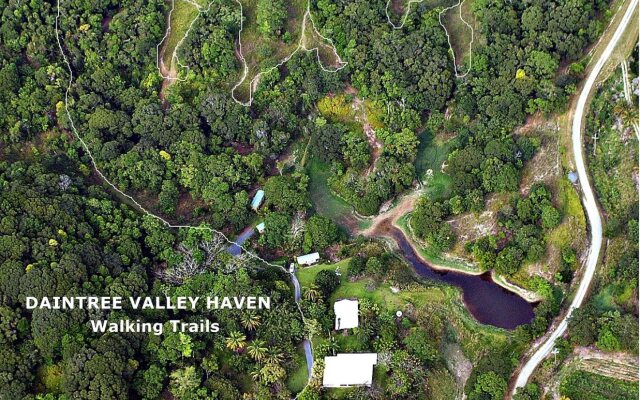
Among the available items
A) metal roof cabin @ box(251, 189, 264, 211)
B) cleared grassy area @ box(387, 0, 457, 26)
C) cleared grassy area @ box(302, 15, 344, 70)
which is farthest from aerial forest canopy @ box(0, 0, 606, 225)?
metal roof cabin @ box(251, 189, 264, 211)

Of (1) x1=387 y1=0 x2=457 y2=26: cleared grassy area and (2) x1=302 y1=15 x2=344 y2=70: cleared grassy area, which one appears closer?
(2) x1=302 y1=15 x2=344 y2=70: cleared grassy area

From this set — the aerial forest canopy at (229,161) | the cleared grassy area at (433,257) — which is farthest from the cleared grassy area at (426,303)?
the cleared grassy area at (433,257)

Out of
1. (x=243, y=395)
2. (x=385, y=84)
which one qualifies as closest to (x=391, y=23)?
(x=385, y=84)

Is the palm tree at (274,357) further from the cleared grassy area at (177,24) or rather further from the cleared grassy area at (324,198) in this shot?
the cleared grassy area at (177,24)

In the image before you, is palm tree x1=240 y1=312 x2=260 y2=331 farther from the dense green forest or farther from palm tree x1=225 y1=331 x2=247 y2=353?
the dense green forest

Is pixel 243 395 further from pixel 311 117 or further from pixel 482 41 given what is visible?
pixel 482 41

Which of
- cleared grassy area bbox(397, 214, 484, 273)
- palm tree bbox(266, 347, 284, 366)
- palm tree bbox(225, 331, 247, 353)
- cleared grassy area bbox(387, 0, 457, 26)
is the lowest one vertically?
palm tree bbox(266, 347, 284, 366)
